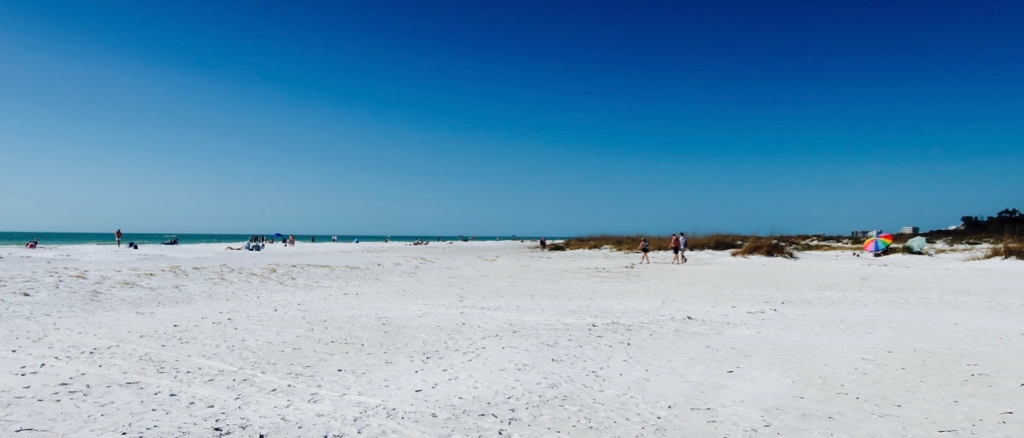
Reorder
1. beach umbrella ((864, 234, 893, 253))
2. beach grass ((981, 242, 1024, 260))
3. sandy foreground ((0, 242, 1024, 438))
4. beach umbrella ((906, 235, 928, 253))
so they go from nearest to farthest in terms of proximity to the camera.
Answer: sandy foreground ((0, 242, 1024, 438)) < beach grass ((981, 242, 1024, 260)) < beach umbrella ((906, 235, 928, 253)) < beach umbrella ((864, 234, 893, 253))

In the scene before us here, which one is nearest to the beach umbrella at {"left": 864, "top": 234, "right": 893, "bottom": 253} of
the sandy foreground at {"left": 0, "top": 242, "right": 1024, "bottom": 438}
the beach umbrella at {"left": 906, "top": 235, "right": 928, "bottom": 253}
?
the beach umbrella at {"left": 906, "top": 235, "right": 928, "bottom": 253}

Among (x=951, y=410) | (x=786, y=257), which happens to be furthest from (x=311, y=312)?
(x=786, y=257)

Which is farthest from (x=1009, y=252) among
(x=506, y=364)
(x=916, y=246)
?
(x=506, y=364)

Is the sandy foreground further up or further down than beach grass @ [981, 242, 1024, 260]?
further down

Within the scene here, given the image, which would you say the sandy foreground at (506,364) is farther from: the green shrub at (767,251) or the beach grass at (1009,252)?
the green shrub at (767,251)

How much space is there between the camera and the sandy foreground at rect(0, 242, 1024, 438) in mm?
4016

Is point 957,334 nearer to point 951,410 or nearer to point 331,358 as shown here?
point 951,410

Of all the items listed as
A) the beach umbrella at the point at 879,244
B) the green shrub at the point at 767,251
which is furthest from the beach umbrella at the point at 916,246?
the green shrub at the point at 767,251

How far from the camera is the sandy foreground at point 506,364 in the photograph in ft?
13.2

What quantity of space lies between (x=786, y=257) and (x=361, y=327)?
21102 mm

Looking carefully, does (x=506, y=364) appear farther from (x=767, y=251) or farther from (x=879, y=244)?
(x=879, y=244)

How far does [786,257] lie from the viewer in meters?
23.3

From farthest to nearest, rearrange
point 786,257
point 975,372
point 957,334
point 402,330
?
point 786,257 → point 402,330 → point 957,334 → point 975,372

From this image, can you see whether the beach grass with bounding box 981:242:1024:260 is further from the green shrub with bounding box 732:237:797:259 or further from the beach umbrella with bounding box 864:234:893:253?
the green shrub with bounding box 732:237:797:259
